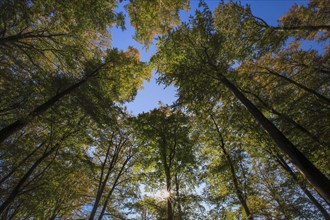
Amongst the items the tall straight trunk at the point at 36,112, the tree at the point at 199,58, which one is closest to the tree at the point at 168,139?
the tree at the point at 199,58

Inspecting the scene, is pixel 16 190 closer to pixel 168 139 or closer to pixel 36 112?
pixel 36 112

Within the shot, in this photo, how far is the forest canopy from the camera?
7785 millimetres

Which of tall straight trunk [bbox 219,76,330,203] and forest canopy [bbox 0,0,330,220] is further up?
forest canopy [bbox 0,0,330,220]

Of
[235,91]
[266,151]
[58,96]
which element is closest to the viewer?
[235,91]

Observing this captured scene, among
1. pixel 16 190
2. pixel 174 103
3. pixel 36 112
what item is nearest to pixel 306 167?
pixel 174 103

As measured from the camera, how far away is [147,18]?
986cm

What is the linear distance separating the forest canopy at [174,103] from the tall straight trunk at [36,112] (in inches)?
2.2

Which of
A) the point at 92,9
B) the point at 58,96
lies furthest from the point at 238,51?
the point at 58,96

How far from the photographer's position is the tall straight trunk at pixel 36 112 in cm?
716

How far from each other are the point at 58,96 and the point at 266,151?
40.6 ft

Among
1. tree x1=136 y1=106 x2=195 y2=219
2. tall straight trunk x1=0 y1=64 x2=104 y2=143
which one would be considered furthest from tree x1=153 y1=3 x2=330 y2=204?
tall straight trunk x1=0 y1=64 x2=104 y2=143

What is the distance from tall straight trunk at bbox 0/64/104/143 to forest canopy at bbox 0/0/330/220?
6 cm

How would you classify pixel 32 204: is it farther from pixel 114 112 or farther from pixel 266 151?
pixel 266 151

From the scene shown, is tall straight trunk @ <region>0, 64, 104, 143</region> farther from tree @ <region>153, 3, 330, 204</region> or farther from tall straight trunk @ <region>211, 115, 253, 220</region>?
tall straight trunk @ <region>211, 115, 253, 220</region>
